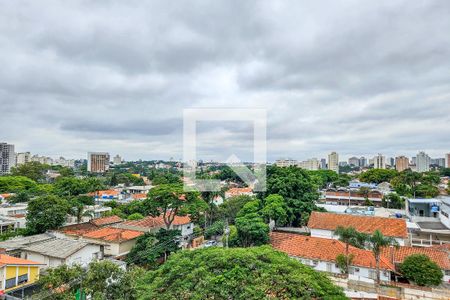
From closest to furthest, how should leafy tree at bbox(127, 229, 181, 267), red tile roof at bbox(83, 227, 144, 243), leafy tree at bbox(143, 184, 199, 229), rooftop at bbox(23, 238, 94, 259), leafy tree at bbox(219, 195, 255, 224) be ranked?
1. rooftop at bbox(23, 238, 94, 259)
2. leafy tree at bbox(127, 229, 181, 267)
3. leafy tree at bbox(143, 184, 199, 229)
4. red tile roof at bbox(83, 227, 144, 243)
5. leafy tree at bbox(219, 195, 255, 224)

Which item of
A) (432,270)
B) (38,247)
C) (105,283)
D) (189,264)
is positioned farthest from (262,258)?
(38,247)

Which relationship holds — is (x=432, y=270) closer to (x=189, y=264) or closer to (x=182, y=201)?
(x=189, y=264)

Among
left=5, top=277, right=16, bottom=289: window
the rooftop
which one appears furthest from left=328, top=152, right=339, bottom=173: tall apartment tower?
left=5, top=277, right=16, bottom=289: window

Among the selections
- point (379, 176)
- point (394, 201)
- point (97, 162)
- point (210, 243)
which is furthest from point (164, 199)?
point (97, 162)

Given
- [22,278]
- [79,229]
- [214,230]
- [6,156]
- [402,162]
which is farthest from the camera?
[402,162]

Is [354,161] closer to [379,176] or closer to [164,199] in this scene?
[379,176]

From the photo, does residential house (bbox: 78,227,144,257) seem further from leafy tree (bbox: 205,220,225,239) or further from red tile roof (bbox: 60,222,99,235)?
leafy tree (bbox: 205,220,225,239)
